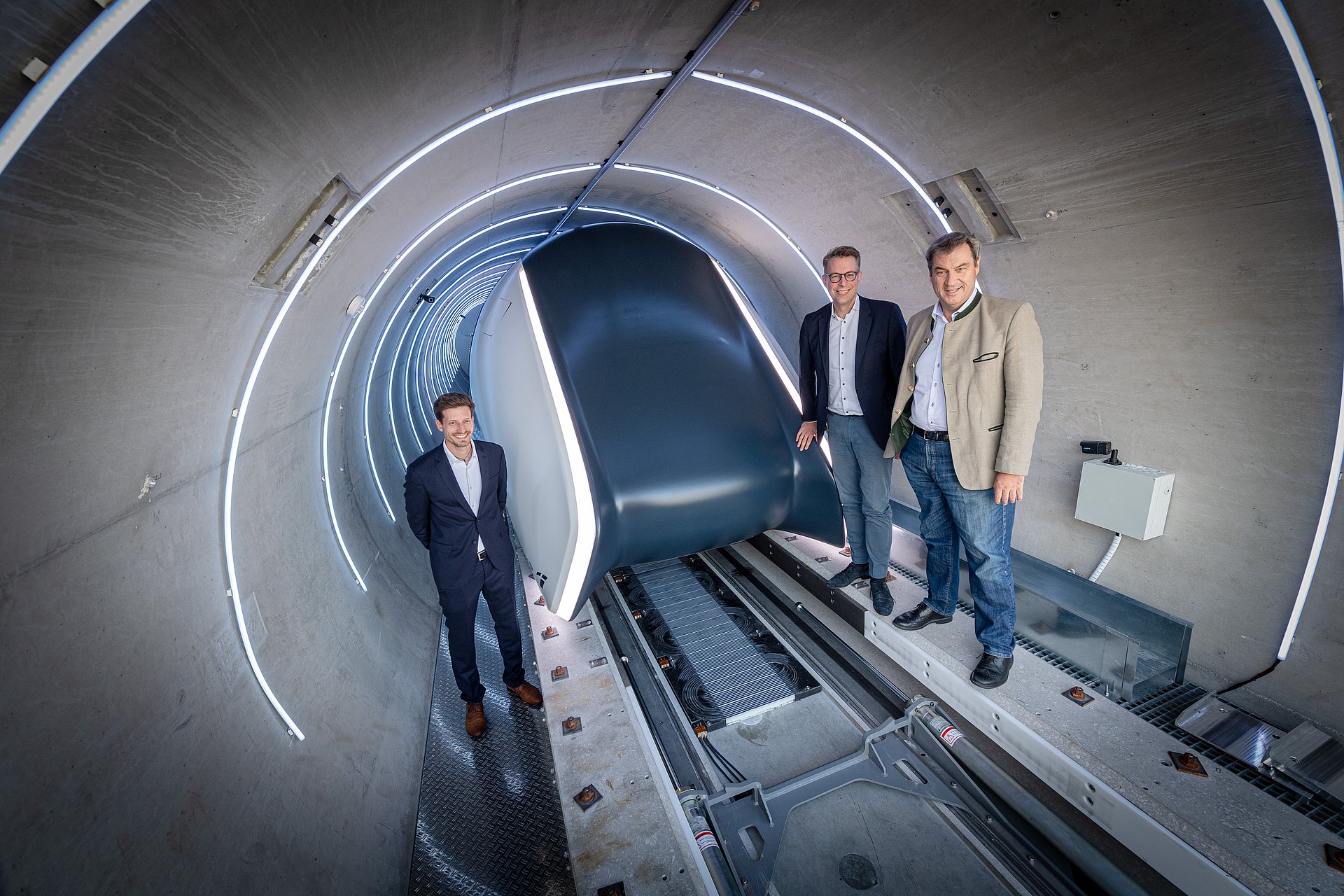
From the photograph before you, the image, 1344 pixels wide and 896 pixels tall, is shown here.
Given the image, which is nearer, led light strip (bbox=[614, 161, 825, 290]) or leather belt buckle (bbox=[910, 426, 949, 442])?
leather belt buckle (bbox=[910, 426, 949, 442])

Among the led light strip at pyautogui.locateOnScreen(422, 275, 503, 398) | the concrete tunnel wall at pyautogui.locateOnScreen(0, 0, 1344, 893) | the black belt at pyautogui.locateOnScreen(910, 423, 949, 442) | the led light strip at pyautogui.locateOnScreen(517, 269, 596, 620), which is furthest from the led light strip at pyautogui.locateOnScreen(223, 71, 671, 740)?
the led light strip at pyautogui.locateOnScreen(422, 275, 503, 398)

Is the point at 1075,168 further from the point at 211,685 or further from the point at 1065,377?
the point at 211,685

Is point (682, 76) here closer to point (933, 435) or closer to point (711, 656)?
point (933, 435)

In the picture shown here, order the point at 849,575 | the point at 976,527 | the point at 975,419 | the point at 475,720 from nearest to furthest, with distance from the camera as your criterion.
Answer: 1. the point at 975,419
2. the point at 976,527
3. the point at 475,720
4. the point at 849,575

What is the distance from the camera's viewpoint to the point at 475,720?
3213mm

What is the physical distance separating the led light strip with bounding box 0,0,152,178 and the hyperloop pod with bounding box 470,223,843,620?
2346 millimetres

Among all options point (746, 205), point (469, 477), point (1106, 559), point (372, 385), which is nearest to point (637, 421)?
point (469, 477)

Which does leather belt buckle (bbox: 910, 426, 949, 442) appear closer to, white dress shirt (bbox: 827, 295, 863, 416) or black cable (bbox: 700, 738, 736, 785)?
white dress shirt (bbox: 827, 295, 863, 416)

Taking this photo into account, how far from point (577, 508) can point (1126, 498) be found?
273cm

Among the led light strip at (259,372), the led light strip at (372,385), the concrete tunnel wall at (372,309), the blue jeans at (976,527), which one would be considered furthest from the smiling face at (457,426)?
the led light strip at (372,385)

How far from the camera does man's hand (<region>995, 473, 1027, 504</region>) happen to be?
2285mm

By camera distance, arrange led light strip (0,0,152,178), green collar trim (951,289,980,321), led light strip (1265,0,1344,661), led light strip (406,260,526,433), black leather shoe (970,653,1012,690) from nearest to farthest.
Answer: led light strip (0,0,152,178) → led light strip (1265,0,1344,661) → green collar trim (951,289,980,321) → black leather shoe (970,653,1012,690) → led light strip (406,260,526,433)

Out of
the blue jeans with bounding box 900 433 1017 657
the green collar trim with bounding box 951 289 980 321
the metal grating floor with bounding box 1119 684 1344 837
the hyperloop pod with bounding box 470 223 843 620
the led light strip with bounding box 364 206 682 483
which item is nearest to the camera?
the metal grating floor with bounding box 1119 684 1344 837

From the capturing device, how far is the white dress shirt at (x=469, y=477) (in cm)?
301
